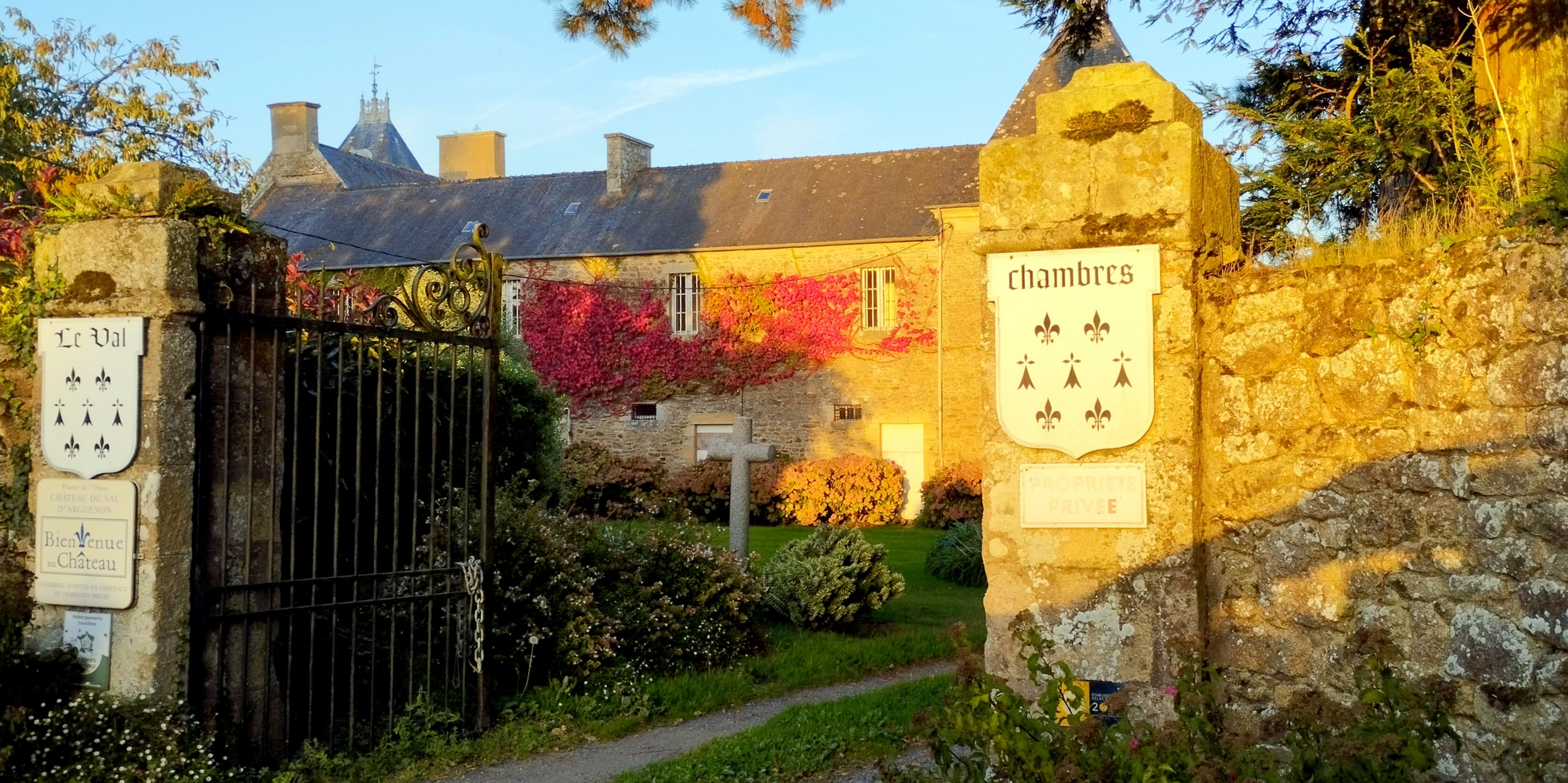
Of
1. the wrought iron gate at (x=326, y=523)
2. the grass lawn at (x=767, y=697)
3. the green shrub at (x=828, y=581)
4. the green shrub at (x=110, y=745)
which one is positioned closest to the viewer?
the green shrub at (x=110, y=745)

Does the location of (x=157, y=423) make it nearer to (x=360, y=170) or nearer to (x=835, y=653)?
(x=835, y=653)

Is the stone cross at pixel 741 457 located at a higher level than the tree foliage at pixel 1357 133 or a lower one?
lower

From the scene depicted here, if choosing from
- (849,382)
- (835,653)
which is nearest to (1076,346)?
(835,653)

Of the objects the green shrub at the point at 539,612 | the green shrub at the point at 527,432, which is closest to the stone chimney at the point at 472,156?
the green shrub at the point at 527,432

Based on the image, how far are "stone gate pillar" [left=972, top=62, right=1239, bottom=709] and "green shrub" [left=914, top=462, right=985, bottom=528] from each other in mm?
18001

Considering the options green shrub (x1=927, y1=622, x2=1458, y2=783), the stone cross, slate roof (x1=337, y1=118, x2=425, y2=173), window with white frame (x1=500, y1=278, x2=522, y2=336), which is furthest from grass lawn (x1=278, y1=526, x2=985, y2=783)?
slate roof (x1=337, y1=118, x2=425, y2=173)

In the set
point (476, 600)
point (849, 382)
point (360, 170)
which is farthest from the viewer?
point (360, 170)

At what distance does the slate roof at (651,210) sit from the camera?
83.8ft

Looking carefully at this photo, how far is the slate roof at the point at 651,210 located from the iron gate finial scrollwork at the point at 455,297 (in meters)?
18.1

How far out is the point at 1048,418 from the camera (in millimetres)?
4551

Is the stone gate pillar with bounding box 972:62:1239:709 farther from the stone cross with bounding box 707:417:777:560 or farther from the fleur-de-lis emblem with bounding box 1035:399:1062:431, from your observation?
the stone cross with bounding box 707:417:777:560

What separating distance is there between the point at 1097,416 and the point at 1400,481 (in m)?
0.95

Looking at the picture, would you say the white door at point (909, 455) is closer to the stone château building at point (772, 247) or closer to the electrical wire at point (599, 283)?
the stone château building at point (772, 247)

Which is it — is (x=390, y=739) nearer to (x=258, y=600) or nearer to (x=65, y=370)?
(x=258, y=600)
